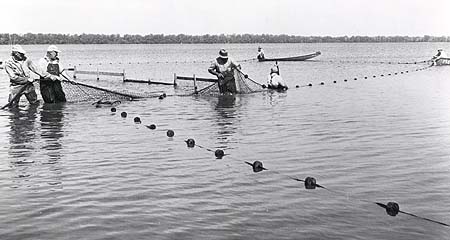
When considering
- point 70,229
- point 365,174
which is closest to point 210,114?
point 365,174

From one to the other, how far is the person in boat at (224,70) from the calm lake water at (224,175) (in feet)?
15.0

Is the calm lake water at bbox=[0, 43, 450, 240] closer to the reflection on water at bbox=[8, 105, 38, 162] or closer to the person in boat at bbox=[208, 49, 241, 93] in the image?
the reflection on water at bbox=[8, 105, 38, 162]

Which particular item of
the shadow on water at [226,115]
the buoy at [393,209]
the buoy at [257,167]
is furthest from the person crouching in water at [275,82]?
the buoy at [393,209]

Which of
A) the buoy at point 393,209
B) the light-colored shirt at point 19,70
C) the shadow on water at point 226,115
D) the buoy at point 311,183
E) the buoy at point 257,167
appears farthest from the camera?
the light-colored shirt at point 19,70

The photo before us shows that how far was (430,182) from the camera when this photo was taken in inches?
370

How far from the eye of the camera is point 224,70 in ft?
77.2

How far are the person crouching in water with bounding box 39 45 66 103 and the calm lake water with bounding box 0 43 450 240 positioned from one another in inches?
83.1

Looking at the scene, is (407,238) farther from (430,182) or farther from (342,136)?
(342,136)

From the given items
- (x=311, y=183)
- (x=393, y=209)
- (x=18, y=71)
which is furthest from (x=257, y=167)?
(x=18, y=71)

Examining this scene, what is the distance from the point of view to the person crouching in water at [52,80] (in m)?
20.3

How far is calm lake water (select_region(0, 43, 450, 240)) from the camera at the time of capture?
7223 millimetres

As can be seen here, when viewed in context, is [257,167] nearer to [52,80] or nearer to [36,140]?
[36,140]

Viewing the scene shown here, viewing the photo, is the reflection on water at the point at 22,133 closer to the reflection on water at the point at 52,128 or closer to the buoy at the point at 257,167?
the reflection on water at the point at 52,128

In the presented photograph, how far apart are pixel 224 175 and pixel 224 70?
13949mm
